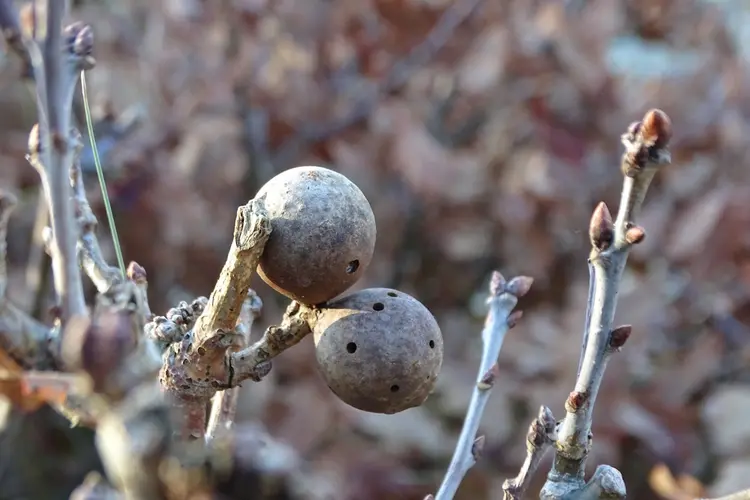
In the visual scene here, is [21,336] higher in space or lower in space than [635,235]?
lower

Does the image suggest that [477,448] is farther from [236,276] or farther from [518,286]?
[236,276]

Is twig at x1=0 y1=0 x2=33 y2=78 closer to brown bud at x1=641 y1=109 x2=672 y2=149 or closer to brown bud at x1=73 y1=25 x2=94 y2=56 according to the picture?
brown bud at x1=73 y1=25 x2=94 y2=56

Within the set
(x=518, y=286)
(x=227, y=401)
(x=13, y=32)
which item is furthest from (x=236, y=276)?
(x=13, y=32)

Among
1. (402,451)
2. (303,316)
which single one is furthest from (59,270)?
(402,451)

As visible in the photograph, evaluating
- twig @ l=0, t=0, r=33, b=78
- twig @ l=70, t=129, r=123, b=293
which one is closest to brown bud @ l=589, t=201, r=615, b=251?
twig @ l=70, t=129, r=123, b=293

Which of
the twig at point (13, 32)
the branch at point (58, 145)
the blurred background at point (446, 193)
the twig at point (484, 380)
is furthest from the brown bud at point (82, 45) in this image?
the blurred background at point (446, 193)

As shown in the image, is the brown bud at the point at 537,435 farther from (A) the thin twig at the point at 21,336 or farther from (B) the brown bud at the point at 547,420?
(A) the thin twig at the point at 21,336

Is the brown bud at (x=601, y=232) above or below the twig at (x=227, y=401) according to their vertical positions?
above
